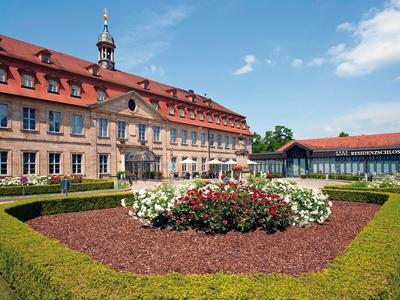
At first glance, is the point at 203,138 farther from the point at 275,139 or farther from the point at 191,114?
the point at 275,139

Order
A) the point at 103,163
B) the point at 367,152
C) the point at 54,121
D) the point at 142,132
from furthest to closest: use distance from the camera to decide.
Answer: the point at 367,152
the point at 142,132
the point at 103,163
the point at 54,121

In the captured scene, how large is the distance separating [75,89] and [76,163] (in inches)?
283

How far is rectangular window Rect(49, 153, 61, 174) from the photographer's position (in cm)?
2697

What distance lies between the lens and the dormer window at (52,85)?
26719 millimetres

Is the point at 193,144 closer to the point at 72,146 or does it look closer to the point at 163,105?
the point at 163,105

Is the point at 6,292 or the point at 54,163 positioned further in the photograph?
the point at 54,163

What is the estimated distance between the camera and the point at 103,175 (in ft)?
102

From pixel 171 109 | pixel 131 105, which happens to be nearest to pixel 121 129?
pixel 131 105

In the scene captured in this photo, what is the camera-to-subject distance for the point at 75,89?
2884cm

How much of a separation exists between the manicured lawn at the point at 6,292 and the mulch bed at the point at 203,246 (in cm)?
182

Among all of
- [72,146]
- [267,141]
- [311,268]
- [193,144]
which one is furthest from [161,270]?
[267,141]

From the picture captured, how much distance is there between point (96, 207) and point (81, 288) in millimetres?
11782

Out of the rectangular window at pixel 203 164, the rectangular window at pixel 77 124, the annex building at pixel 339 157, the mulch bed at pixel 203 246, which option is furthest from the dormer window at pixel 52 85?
the annex building at pixel 339 157

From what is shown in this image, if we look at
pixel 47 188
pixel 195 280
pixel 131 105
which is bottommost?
pixel 47 188
